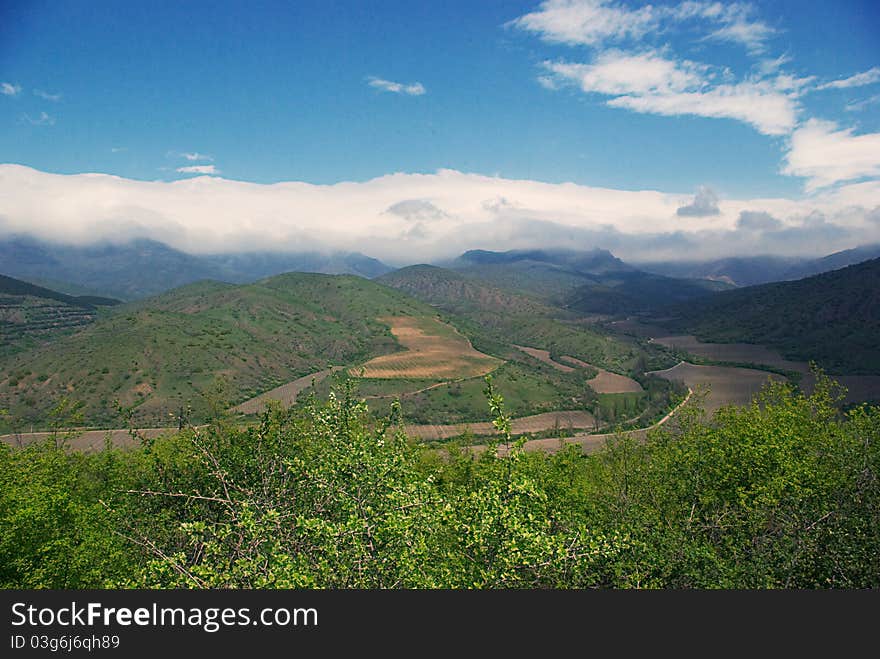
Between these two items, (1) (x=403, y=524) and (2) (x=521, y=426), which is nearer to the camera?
(1) (x=403, y=524)

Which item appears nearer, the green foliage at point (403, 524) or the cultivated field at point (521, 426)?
the green foliage at point (403, 524)

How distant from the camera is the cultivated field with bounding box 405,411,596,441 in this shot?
168 metres

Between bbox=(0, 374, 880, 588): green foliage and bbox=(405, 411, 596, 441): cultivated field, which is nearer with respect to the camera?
bbox=(0, 374, 880, 588): green foliage

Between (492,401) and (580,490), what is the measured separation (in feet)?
78.2

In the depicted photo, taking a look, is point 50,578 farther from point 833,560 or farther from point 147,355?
point 147,355

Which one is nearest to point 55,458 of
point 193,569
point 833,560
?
point 193,569

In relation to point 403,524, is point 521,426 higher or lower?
lower

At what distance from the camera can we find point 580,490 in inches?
1281

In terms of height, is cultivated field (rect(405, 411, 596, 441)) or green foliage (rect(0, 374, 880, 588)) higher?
green foliage (rect(0, 374, 880, 588))

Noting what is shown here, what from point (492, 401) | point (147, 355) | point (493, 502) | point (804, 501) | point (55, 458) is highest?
point (492, 401)

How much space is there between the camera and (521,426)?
600 feet

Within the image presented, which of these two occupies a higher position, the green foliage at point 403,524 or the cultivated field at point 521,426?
the green foliage at point 403,524

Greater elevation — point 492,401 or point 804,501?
point 492,401

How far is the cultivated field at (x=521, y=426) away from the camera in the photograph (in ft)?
552
